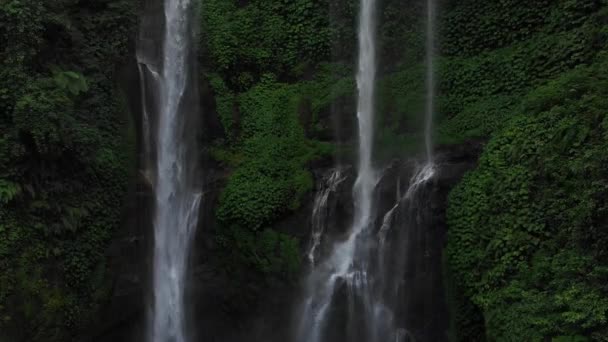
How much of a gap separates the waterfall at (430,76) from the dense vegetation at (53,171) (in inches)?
274

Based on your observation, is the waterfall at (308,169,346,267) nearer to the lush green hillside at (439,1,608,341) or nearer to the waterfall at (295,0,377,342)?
the waterfall at (295,0,377,342)

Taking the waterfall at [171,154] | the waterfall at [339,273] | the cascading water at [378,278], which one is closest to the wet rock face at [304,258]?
the cascading water at [378,278]

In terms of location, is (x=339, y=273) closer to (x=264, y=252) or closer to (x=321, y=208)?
(x=321, y=208)

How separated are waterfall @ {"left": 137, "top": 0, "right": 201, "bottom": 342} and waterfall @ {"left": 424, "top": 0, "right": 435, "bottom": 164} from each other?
548 centimetres

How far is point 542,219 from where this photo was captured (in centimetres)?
1110

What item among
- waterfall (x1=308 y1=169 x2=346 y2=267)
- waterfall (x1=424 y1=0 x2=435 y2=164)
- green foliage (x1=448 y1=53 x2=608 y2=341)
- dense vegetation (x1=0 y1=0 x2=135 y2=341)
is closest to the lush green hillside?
green foliage (x1=448 y1=53 x2=608 y2=341)

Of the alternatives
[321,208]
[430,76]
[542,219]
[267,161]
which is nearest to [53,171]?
[267,161]

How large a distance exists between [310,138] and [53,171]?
580 cm

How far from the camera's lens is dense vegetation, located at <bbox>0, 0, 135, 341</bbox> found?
12.7m

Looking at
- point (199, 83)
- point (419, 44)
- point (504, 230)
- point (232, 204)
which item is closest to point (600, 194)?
point (504, 230)

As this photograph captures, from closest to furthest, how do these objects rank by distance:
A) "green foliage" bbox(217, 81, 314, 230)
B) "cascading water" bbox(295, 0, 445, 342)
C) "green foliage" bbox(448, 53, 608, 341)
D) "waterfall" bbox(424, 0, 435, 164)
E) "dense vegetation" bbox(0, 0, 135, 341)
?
"green foliage" bbox(448, 53, 608, 341)
"cascading water" bbox(295, 0, 445, 342)
"dense vegetation" bbox(0, 0, 135, 341)
"waterfall" bbox(424, 0, 435, 164)
"green foliage" bbox(217, 81, 314, 230)

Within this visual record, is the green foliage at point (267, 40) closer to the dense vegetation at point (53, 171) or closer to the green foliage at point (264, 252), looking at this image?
the dense vegetation at point (53, 171)

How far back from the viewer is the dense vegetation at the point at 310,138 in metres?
10.8

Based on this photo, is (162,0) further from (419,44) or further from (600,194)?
(600,194)
